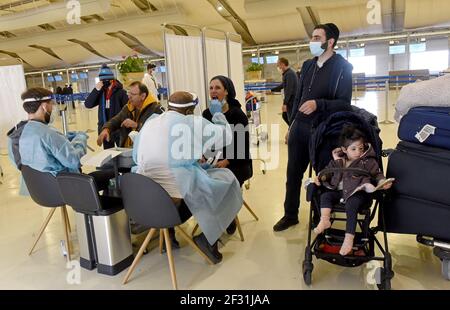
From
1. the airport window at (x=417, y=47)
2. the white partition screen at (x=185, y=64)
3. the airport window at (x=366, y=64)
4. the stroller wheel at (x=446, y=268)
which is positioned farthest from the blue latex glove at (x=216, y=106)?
the airport window at (x=366, y=64)

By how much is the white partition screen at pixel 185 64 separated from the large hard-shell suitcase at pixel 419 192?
7.82 ft

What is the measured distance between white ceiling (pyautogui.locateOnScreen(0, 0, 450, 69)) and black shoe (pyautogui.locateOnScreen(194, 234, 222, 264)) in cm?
1237

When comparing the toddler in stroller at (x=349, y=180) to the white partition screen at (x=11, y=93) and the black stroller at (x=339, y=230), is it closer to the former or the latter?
the black stroller at (x=339, y=230)

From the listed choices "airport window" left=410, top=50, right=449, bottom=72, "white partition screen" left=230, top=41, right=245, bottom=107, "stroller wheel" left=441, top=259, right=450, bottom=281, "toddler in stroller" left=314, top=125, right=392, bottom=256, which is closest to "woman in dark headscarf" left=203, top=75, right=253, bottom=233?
"toddler in stroller" left=314, top=125, right=392, bottom=256

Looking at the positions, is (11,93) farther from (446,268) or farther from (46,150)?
(446,268)

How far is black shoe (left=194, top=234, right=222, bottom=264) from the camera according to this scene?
2.64m

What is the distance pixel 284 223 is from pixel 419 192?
1.21 meters

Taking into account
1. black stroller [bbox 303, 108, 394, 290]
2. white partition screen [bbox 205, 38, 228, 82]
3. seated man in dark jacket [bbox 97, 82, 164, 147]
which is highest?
white partition screen [bbox 205, 38, 228, 82]

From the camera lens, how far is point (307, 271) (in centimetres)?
227

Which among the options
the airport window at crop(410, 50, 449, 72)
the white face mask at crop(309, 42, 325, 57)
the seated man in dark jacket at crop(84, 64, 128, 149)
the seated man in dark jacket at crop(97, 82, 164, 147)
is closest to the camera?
the white face mask at crop(309, 42, 325, 57)

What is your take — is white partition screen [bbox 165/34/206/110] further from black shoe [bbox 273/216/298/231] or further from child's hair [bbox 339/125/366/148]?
child's hair [bbox 339/125/366/148]
